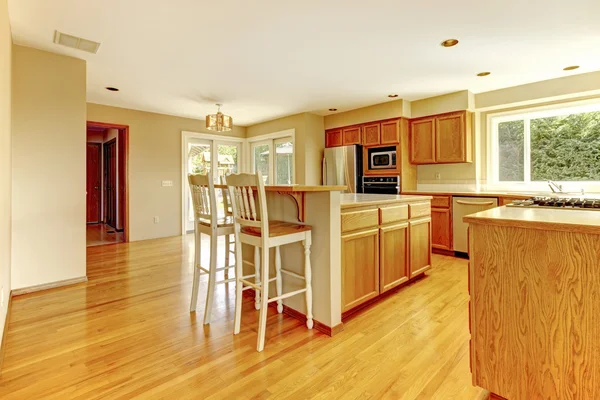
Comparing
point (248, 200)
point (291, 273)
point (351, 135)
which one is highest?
point (351, 135)

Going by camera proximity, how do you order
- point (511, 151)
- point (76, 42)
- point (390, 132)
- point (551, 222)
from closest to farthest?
point (551, 222) → point (76, 42) → point (511, 151) → point (390, 132)

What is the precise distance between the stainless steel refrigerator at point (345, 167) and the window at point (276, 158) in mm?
791

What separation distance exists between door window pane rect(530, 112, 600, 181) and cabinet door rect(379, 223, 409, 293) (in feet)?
9.19

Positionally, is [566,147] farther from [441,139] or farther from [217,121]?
[217,121]

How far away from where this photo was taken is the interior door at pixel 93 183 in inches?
301

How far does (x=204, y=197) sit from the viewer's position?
93.5 inches

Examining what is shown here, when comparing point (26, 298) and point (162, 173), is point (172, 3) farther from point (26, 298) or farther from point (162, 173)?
point (162, 173)

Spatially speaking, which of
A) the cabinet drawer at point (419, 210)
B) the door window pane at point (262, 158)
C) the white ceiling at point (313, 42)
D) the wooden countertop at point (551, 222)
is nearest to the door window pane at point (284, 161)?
the door window pane at point (262, 158)

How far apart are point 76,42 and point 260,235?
2631mm

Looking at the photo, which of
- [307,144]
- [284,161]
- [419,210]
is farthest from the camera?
[284,161]

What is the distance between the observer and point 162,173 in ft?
19.2

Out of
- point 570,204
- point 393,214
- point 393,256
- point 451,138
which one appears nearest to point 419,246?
point 393,256

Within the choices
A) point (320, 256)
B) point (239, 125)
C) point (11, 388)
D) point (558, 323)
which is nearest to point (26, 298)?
A: point (11, 388)

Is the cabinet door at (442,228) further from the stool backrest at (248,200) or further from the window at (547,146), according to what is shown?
the stool backrest at (248,200)
